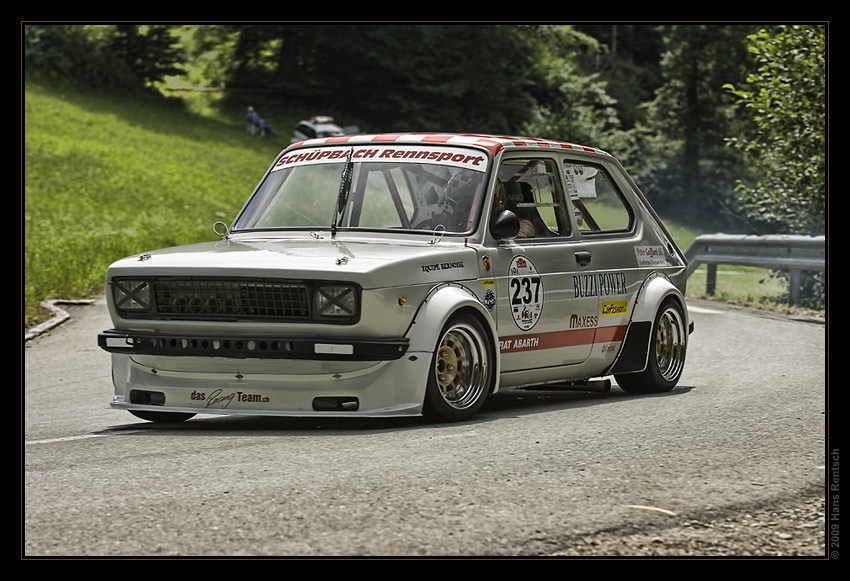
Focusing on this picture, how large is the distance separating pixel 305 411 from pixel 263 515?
2.33 m

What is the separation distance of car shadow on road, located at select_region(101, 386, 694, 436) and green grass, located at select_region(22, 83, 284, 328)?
8040 mm

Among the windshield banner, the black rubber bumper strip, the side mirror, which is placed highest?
the windshield banner

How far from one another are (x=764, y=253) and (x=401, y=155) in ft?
33.7

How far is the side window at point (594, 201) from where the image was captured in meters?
9.39

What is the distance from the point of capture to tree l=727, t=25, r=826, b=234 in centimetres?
1900

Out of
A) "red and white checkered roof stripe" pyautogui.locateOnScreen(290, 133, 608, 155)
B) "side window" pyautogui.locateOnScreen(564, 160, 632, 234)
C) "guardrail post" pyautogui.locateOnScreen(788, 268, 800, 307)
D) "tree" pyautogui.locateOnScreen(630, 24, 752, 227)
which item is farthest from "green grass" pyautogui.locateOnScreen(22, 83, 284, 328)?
"tree" pyautogui.locateOnScreen(630, 24, 752, 227)

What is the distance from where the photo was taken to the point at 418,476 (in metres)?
5.77

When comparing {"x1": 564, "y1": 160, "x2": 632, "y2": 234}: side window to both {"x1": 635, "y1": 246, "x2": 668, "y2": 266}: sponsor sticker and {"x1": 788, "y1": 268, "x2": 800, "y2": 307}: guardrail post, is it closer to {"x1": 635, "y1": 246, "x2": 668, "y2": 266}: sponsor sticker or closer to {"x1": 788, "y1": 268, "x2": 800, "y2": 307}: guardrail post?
{"x1": 635, "y1": 246, "x2": 668, "y2": 266}: sponsor sticker

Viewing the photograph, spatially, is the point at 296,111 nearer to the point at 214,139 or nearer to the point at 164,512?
the point at 214,139

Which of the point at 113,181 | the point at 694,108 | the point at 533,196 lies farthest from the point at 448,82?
the point at 533,196

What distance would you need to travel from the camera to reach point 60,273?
63.1 feet

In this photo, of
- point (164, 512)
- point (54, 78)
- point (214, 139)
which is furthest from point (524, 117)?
point (164, 512)

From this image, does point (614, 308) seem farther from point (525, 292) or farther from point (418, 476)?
point (418, 476)

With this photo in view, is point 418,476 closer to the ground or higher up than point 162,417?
higher up
